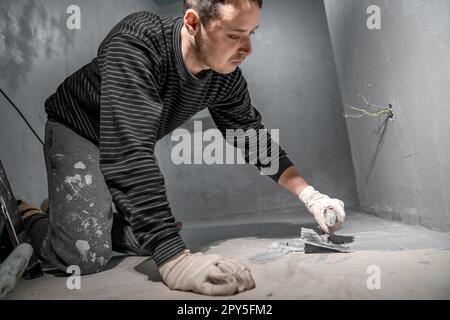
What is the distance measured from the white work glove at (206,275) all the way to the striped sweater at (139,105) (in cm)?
4

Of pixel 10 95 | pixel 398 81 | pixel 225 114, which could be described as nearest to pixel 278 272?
pixel 225 114

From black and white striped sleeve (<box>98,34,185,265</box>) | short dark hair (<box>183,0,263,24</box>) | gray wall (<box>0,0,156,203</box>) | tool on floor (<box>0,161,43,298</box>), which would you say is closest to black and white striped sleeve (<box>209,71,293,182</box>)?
short dark hair (<box>183,0,263,24</box>)

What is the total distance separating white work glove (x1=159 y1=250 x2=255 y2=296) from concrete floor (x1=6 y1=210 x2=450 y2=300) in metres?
0.02

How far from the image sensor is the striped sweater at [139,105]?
3.02 ft

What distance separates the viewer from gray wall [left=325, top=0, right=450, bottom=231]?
1250 mm

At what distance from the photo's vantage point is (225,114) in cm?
158

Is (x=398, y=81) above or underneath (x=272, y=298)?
above

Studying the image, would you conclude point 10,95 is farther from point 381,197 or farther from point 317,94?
point 317,94

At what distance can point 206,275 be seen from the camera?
2.76 feet

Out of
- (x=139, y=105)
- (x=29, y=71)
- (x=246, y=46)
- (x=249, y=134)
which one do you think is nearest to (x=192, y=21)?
(x=246, y=46)

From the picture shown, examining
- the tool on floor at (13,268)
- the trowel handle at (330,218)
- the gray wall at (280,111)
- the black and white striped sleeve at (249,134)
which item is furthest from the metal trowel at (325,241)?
the gray wall at (280,111)

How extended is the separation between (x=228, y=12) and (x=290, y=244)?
92 centimetres

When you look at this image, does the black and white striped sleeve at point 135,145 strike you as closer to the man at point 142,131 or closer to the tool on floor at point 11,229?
the man at point 142,131

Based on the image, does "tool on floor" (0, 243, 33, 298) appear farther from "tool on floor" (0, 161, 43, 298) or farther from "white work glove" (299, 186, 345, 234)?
"white work glove" (299, 186, 345, 234)
